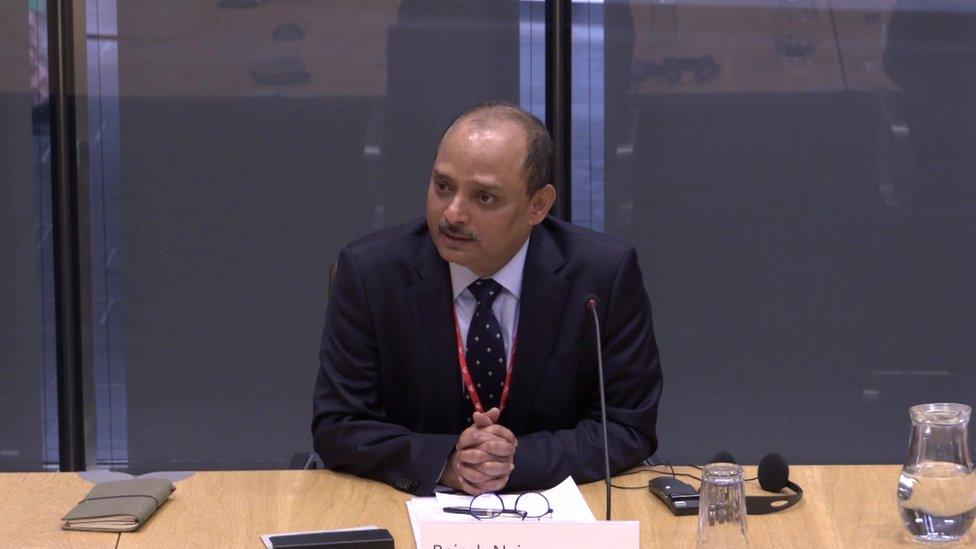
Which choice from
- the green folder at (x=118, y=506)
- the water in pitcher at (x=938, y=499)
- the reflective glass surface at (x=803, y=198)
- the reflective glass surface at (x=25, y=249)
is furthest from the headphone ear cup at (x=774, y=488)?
the reflective glass surface at (x=25, y=249)

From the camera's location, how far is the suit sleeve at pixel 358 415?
2.25m

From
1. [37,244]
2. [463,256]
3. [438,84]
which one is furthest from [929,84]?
[37,244]

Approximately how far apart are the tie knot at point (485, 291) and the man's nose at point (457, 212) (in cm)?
17

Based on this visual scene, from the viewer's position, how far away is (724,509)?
70.7 inches

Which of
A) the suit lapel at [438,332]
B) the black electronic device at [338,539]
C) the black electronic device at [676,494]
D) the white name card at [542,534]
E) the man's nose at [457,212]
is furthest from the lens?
the suit lapel at [438,332]

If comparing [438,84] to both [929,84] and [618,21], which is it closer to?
[618,21]

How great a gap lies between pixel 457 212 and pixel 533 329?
0.28 meters

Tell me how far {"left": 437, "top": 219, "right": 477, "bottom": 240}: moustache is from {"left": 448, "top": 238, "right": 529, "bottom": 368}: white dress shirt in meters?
0.13

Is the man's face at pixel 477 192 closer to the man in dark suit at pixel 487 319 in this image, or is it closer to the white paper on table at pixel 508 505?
the man in dark suit at pixel 487 319

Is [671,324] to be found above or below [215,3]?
below

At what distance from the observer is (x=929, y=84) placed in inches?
168

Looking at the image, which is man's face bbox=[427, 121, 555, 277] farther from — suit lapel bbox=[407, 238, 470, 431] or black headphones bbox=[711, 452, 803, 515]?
black headphones bbox=[711, 452, 803, 515]

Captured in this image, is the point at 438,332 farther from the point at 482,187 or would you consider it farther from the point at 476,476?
the point at 476,476

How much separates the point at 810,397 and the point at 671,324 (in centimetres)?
55
